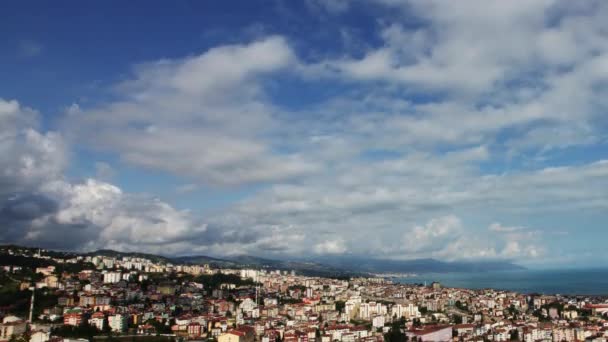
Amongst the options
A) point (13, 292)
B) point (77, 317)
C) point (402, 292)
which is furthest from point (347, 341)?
point (402, 292)

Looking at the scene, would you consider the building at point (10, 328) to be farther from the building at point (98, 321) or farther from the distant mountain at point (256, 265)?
the distant mountain at point (256, 265)

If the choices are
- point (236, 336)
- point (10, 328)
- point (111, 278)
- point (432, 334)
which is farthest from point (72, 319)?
point (111, 278)

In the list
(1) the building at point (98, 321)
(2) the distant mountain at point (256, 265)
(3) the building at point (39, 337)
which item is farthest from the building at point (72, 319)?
(2) the distant mountain at point (256, 265)

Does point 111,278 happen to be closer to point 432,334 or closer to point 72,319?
point 72,319

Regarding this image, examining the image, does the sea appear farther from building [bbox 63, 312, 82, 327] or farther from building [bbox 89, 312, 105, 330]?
building [bbox 63, 312, 82, 327]

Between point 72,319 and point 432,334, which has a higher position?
point 72,319

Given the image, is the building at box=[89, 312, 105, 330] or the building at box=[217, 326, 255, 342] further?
the building at box=[89, 312, 105, 330]

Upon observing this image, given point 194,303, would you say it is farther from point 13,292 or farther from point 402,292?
point 402,292

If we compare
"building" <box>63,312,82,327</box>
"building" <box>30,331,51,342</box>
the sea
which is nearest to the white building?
"building" <box>63,312,82,327</box>
